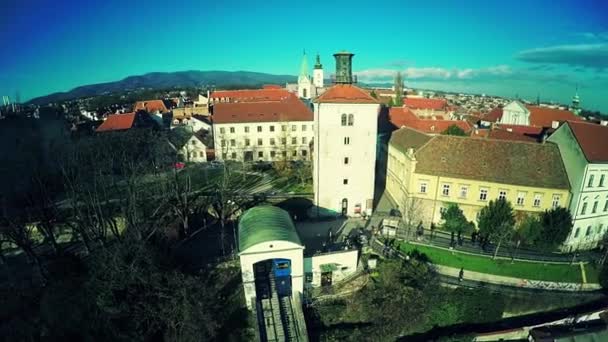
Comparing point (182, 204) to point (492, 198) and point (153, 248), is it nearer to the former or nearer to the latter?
point (153, 248)

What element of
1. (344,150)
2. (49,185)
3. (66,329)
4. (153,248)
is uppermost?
(344,150)

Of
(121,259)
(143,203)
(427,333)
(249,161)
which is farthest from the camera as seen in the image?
(249,161)

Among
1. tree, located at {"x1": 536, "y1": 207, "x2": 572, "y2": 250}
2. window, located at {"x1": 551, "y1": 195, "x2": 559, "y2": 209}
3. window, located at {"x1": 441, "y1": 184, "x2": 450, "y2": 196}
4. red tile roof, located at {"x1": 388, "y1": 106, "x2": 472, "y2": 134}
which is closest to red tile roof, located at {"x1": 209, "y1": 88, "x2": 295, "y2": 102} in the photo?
red tile roof, located at {"x1": 388, "y1": 106, "x2": 472, "y2": 134}

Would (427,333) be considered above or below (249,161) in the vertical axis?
below

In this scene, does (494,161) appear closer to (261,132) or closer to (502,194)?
(502,194)

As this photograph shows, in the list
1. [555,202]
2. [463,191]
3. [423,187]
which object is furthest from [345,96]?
[555,202]

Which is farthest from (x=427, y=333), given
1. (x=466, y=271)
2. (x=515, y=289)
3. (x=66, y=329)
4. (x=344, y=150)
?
(x=66, y=329)

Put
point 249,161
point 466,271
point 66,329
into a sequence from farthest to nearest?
point 249,161
point 466,271
point 66,329
